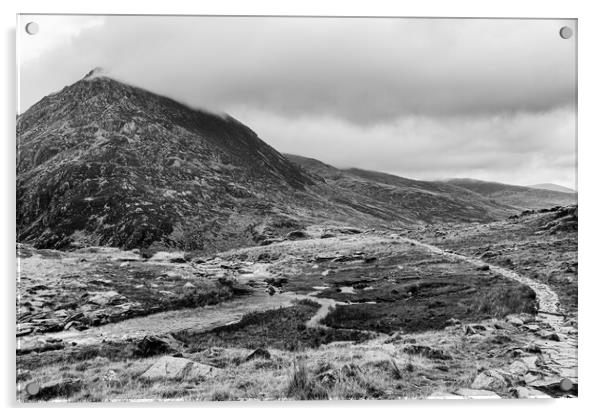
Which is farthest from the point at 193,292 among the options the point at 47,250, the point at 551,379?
the point at 551,379

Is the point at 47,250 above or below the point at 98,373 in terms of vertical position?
above

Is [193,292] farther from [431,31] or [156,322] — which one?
[431,31]

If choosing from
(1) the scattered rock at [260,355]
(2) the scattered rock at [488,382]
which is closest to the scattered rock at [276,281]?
(1) the scattered rock at [260,355]

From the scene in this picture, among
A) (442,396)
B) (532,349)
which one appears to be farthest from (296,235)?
(532,349)

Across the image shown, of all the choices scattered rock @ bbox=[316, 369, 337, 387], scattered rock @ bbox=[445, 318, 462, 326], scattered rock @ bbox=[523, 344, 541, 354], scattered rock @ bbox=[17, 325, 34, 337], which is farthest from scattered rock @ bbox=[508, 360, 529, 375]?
scattered rock @ bbox=[17, 325, 34, 337]

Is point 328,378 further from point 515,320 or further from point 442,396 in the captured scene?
point 515,320
